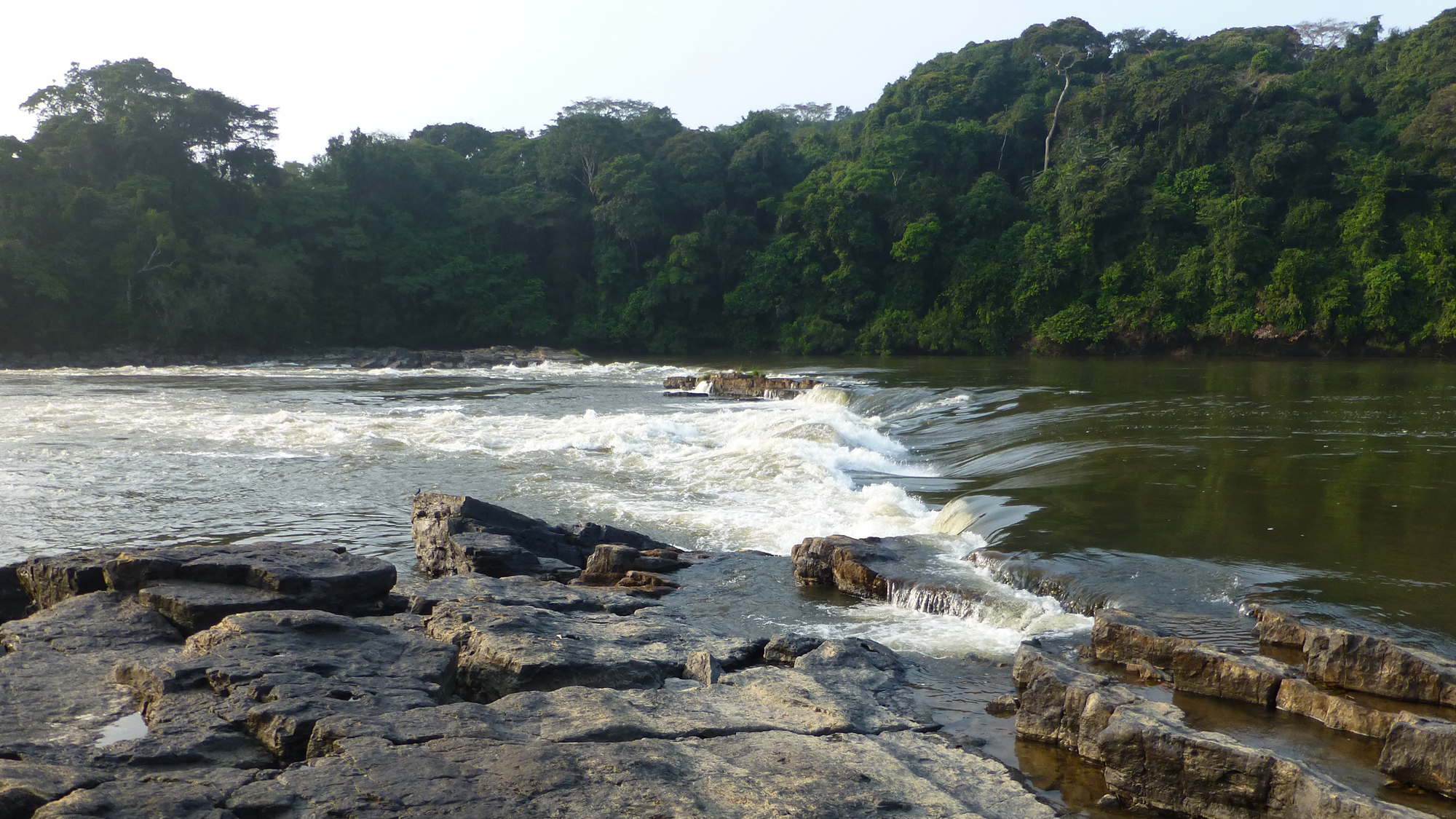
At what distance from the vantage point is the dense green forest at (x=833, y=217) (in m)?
33.0

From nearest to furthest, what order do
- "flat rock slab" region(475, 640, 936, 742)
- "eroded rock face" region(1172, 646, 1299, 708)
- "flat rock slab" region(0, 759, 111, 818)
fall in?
"flat rock slab" region(0, 759, 111, 818)
"flat rock slab" region(475, 640, 936, 742)
"eroded rock face" region(1172, 646, 1299, 708)

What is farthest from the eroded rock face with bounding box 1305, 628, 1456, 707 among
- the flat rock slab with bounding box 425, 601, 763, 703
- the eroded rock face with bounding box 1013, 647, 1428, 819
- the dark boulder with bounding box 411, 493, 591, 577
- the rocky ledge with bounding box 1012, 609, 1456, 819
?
the dark boulder with bounding box 411, 493, 591, 577

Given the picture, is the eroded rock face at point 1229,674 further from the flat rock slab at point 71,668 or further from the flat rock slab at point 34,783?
the flat rock slab at point 71,668

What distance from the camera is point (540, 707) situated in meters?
4.62

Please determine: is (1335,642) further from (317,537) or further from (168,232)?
(168,232)

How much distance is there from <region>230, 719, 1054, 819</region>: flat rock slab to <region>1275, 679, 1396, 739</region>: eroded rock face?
81.9 inches

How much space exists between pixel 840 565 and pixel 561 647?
3.42m

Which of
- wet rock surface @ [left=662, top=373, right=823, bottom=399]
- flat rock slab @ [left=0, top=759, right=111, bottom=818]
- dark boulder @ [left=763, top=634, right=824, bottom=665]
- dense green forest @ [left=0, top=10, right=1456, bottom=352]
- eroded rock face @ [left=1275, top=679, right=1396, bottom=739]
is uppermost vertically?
dense green forest @ [left=0, top=10, right=1456, bottom=352]

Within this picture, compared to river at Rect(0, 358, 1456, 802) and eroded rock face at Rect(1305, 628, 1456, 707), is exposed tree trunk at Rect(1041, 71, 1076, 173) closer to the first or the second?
river at Rect(0, 358, 1456, 802)

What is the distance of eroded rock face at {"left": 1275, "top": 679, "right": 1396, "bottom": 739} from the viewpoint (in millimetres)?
5020

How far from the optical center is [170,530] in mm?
10086

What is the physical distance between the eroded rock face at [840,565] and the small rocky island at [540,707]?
188 centimetres

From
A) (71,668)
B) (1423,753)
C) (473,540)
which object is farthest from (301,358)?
(1423,753)

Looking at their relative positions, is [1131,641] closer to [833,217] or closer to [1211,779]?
[1211,779]
